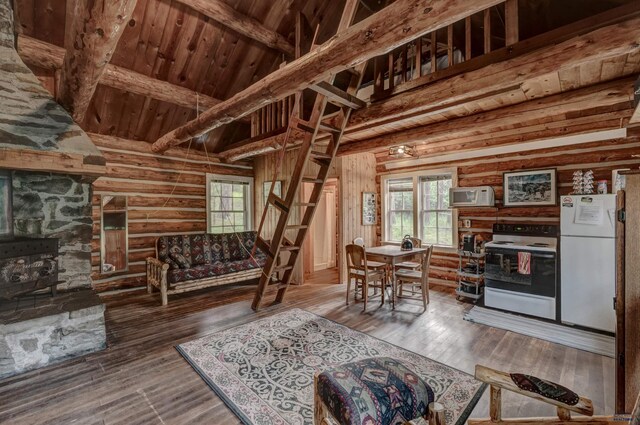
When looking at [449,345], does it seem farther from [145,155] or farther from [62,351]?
[145,155]

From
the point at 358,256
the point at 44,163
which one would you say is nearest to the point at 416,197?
the point at 358,256

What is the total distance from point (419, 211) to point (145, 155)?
219 inches

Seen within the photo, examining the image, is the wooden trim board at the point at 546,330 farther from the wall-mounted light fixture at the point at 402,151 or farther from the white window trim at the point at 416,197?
the wall-mounted light fixture at the point at 402,151

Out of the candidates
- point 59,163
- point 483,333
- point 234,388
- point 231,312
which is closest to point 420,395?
point 234,388

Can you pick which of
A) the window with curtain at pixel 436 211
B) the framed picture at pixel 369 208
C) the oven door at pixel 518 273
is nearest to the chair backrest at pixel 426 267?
the oven door at pixel 518 273

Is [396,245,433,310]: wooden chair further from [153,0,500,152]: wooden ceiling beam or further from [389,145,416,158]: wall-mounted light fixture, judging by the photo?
[153,0,500,152]: wooden ceiling beam

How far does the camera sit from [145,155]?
18.3ft

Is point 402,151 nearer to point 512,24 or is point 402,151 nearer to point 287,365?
point 512,24

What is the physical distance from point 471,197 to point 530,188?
32.7 inches

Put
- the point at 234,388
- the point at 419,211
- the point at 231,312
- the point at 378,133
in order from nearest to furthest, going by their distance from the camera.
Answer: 1. the point at 234,388
2. the point at 231,312
3. the point at 378,133
4. the point at 419,211

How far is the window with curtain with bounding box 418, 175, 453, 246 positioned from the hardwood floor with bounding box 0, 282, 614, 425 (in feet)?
4.99

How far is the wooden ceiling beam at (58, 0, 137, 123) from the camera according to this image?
71.2 inches

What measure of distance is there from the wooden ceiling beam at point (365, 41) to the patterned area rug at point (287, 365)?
8.65 ft

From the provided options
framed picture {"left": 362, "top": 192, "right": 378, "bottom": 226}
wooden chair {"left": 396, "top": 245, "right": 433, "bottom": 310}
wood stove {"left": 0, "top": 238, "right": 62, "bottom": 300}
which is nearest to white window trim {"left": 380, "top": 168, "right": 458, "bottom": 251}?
framed picture {"left": 362, "top": 192, "right": 378, "bottom": 226}
